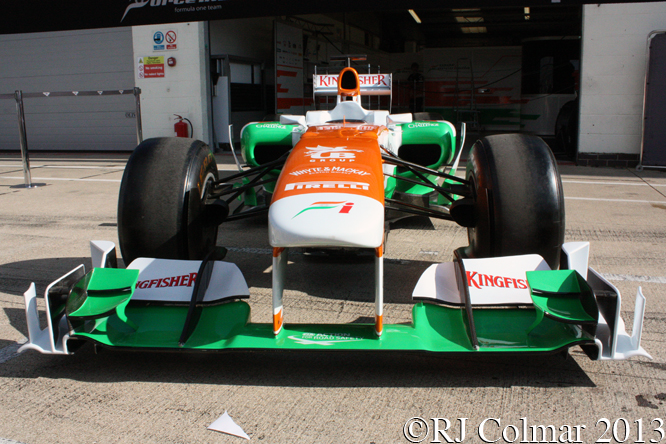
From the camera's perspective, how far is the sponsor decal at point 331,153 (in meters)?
3.18

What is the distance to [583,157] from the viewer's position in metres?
10.8

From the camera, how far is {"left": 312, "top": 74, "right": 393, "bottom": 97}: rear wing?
7102 mm

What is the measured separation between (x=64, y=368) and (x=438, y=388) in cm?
179

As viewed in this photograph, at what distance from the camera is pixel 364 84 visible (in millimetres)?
8273

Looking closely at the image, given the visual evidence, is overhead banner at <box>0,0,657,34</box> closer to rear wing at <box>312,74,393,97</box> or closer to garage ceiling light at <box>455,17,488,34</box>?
rear wing at <box>312,74,393,97</box>

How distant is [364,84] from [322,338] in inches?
245

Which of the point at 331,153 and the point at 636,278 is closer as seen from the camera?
the point at 331,153

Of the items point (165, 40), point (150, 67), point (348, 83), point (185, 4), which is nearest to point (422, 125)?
point (348, 83)

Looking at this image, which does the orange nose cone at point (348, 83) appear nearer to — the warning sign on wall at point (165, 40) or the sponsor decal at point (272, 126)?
the sponsor decal at point (272, 126)

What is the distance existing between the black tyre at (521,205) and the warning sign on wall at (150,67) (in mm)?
11387

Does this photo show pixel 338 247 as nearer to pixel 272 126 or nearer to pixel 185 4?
pixel 272 126

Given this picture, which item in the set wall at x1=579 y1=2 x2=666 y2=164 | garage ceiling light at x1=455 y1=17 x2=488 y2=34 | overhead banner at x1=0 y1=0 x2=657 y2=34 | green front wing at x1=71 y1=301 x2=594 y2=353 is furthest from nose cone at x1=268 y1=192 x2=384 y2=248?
garage ceiling light at x1=455 y1=17 x2=488 y2=34

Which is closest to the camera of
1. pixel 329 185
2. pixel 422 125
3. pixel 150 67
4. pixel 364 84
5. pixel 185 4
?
pixel 329 185

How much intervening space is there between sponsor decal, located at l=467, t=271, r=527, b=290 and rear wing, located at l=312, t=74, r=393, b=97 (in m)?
4.33
